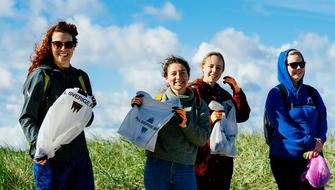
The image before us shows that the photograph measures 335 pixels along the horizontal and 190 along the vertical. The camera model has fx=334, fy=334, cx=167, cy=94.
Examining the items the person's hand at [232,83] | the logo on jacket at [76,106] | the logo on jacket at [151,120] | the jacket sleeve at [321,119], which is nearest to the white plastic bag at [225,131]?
the person's hand at [232,83]

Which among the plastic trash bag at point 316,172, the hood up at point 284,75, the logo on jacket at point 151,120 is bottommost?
the plastic trash bag at point 316,172

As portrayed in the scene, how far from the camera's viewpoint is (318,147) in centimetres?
444

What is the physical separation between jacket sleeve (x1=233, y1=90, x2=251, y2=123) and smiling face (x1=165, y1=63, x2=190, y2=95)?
118cm

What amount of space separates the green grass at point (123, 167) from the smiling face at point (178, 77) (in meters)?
3.41

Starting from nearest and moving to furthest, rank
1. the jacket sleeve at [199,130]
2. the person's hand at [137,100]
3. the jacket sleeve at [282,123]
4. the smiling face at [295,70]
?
the jacket sleeve at [199,130]
the person's hand at [137,100]
the jacket sleeve at [282,123]
the smiling face at [295,70]

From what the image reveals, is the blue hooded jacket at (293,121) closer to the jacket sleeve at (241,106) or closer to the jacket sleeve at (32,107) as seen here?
the jacket sleeve at (241,106)

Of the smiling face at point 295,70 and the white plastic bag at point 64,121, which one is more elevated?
the smiling face at point 295,70

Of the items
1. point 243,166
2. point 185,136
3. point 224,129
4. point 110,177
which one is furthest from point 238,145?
point 185,136

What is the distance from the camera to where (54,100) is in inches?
130

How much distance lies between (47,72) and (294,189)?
3.47 metres

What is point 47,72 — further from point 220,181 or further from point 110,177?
point 110,177

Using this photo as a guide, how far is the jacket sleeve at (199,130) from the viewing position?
11.1 ft

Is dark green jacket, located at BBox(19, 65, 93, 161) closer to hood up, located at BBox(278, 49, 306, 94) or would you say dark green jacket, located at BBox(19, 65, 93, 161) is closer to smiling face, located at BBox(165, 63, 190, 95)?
smiling face, located at BBox(165, 63, 190, 95)

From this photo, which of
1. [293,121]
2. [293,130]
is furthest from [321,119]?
[293,130]
